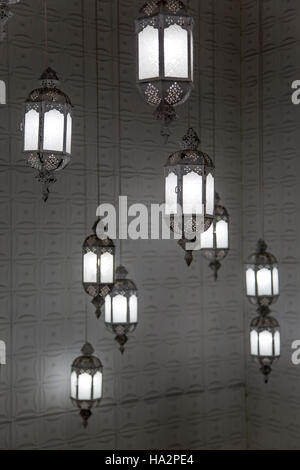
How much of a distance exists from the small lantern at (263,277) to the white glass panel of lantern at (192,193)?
2.02 metres

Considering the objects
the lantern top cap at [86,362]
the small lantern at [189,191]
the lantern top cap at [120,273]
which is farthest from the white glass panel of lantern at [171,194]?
the lantern top cap at [86,362]

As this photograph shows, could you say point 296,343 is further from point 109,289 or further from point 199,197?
point 199,197

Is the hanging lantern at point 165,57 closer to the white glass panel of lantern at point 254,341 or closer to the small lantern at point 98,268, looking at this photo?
the small lantern at point 98,268

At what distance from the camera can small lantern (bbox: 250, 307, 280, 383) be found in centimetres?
612

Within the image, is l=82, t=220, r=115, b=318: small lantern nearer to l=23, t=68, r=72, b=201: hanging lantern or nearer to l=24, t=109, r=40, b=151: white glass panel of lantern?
l=23, t=68, r=72, b=201: hanging lantern

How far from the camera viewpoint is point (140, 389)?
266 inches

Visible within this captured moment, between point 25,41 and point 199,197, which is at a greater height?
point 25,41

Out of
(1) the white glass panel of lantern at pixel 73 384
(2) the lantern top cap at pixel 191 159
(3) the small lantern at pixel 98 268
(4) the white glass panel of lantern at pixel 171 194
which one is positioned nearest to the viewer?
(4) the white glass panel of lantern at pixel 171 194

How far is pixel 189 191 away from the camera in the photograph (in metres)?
4.07

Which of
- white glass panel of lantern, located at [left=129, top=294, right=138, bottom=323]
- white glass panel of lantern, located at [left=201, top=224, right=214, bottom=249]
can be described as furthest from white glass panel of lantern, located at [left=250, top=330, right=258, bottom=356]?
white glass panel of lantern, located at [left=129, top=294, right=138, bottom=323]

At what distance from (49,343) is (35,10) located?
3109 millimetres

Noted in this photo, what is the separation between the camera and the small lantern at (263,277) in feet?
19.5

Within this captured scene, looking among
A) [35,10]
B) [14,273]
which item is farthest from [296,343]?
[35,10]

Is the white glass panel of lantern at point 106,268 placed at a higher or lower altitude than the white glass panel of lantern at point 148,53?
lower
